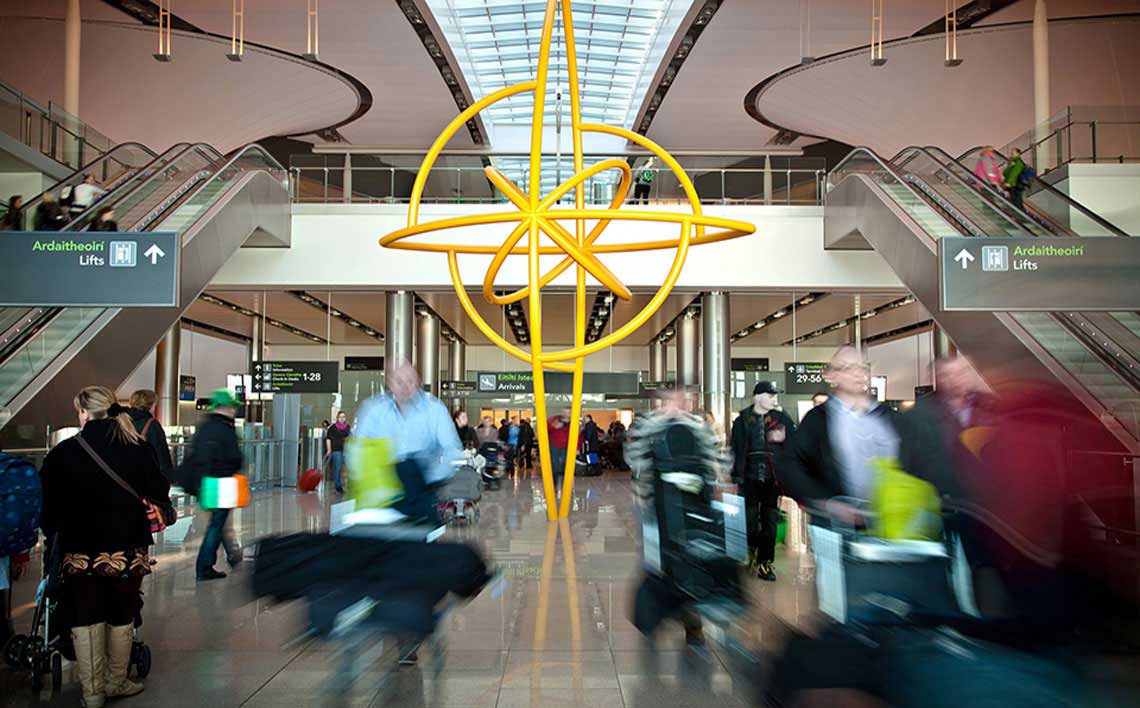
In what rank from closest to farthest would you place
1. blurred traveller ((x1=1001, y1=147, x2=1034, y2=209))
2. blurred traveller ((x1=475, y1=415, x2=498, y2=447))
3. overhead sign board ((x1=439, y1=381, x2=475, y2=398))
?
1. blurred traveller ((x1=1001, y1=147, x2=1034, y2=209))
2. blurred traveller ((x1=475, y1=415, x2=498, y2=447))
3. overhead sign board ((x1=439, y1=381, x2=475, y2=398))

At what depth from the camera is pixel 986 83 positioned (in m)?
26.2

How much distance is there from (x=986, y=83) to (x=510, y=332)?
19.7 meters

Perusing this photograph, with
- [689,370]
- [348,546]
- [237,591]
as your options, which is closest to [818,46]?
[689,370]

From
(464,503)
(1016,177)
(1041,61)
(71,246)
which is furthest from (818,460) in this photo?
(1041,61)

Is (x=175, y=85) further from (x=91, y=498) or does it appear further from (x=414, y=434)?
(x=414, y=434)

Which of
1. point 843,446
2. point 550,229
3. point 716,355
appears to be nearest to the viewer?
point 843,446

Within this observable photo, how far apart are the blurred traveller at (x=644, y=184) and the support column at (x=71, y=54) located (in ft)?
41.1

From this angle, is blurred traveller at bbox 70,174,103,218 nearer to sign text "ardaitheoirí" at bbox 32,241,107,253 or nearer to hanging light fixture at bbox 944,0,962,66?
sign text "ardaitheoirí" at bbox 32,241,107,253

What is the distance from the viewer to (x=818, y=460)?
4.47 metres

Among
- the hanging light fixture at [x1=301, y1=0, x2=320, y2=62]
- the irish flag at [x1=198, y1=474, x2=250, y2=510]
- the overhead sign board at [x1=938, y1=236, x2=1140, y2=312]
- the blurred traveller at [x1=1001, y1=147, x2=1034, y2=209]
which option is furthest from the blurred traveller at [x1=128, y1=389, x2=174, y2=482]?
the hanging light fixture at [x1=301, y1=0, x2=320, y2=62]

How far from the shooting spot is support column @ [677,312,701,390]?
101 feet

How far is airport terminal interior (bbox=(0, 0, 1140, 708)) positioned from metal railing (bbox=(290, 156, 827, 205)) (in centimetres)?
10

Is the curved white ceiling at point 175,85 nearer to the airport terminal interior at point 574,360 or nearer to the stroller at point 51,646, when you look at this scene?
the airport terminal interior at point 574,360

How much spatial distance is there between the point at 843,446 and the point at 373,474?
98.7 inches
